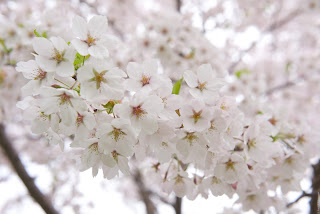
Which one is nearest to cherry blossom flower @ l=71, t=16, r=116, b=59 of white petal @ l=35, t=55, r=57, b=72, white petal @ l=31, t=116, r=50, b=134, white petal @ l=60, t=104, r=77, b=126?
white petal @ l=35, t=55, r=57, b=72

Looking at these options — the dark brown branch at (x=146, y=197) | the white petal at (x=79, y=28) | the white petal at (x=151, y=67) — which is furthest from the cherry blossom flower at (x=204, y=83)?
the dark brown branch at (x=146, y=197)

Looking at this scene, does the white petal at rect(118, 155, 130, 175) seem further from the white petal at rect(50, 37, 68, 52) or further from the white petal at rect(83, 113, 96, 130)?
the white petal at rect(50, 37, 68, 52)

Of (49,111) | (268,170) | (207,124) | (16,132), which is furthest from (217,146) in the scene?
(16,132)

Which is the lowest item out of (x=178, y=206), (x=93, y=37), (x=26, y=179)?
(x=26, y=179)

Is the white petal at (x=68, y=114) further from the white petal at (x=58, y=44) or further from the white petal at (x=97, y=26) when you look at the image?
the white petal at (x=97, y=26)

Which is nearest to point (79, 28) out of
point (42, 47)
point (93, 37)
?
point (93, 37)

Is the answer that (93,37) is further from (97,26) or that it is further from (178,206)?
(178,206)

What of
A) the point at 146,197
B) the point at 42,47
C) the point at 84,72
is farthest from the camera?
the point at 146,197
